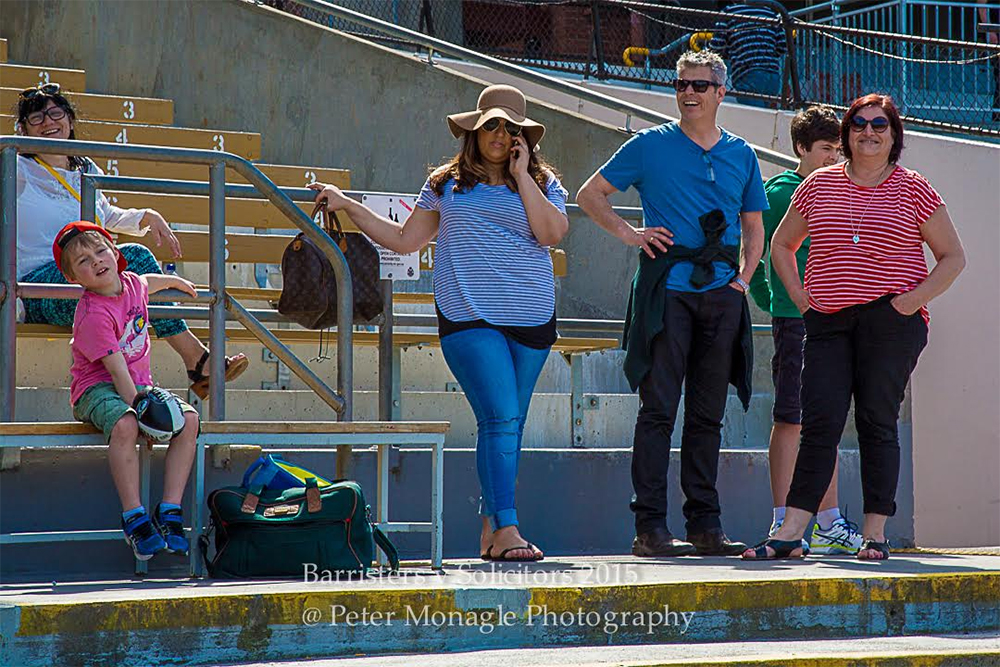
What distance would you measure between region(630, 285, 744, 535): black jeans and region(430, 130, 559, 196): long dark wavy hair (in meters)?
0.66

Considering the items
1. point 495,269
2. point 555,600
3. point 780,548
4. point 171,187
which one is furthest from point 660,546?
point 171,187

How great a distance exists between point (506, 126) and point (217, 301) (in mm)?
1167

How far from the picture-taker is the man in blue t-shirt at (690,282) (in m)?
5.52

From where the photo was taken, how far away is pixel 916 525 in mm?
7605

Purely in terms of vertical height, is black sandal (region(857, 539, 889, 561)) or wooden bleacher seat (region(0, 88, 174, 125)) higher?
wooden bleacher seat (region(0, 88, 174, 125))

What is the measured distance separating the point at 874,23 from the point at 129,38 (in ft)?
21.5

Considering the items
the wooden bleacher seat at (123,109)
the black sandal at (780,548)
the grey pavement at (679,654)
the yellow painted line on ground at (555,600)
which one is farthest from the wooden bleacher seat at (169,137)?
the grey pavement at (679,654)

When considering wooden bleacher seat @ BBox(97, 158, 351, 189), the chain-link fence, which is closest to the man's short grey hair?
wooden bleacher seat @ BBox(97, 158, 351, 189)

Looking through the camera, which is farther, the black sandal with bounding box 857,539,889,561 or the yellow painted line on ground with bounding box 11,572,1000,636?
the black sandal with bounding box 857,539,889,561

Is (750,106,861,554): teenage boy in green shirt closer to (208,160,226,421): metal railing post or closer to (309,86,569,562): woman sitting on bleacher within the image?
(309,86,569,562): woman sitting on bleacher

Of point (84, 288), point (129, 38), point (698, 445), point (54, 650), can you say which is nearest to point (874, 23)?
point (129, 38)

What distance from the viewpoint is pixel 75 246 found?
4.88 m

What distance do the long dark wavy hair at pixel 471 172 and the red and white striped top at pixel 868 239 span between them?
99 cm

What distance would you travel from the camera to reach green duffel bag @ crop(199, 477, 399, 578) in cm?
468
